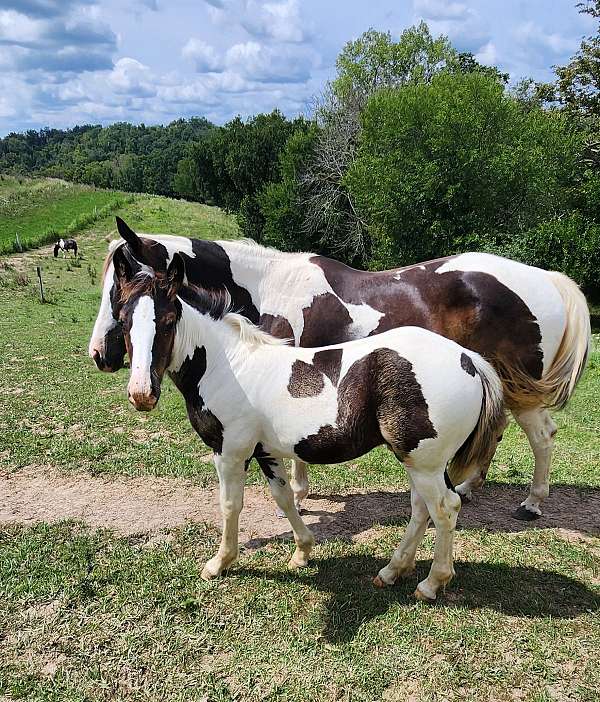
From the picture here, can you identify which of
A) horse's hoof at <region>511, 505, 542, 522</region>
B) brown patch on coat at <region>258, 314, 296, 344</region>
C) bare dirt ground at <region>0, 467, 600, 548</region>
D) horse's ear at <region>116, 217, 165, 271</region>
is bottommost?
bare dirt ground at <region>0, 467, 600, 548</region>

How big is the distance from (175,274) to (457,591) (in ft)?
9.80

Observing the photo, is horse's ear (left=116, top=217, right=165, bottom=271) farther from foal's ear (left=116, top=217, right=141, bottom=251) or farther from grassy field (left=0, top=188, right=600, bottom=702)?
grassy field (left=0, top=188, right=600, bottom=702)

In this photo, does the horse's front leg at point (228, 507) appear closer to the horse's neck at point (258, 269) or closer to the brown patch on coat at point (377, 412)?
the brown patch on coat at point (377, 412)

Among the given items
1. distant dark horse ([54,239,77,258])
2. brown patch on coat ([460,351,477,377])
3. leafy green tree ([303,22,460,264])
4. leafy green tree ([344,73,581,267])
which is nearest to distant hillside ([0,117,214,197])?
leafy green tree ([303,22,460,264])

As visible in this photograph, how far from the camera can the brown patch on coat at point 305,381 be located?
3391 millimetres

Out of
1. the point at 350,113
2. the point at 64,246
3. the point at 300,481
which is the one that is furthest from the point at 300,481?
the point at 350,113

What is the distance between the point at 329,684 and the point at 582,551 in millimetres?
2452

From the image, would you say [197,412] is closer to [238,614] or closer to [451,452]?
[238,614]

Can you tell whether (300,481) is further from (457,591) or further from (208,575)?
(457,591)

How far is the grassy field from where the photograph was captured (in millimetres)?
3023

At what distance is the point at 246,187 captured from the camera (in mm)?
30094

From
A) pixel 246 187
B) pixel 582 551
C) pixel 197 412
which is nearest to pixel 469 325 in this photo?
pixel 582 551

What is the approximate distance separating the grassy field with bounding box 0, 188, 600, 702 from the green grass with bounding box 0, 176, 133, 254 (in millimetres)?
21610

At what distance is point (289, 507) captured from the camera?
3891 millimetres
